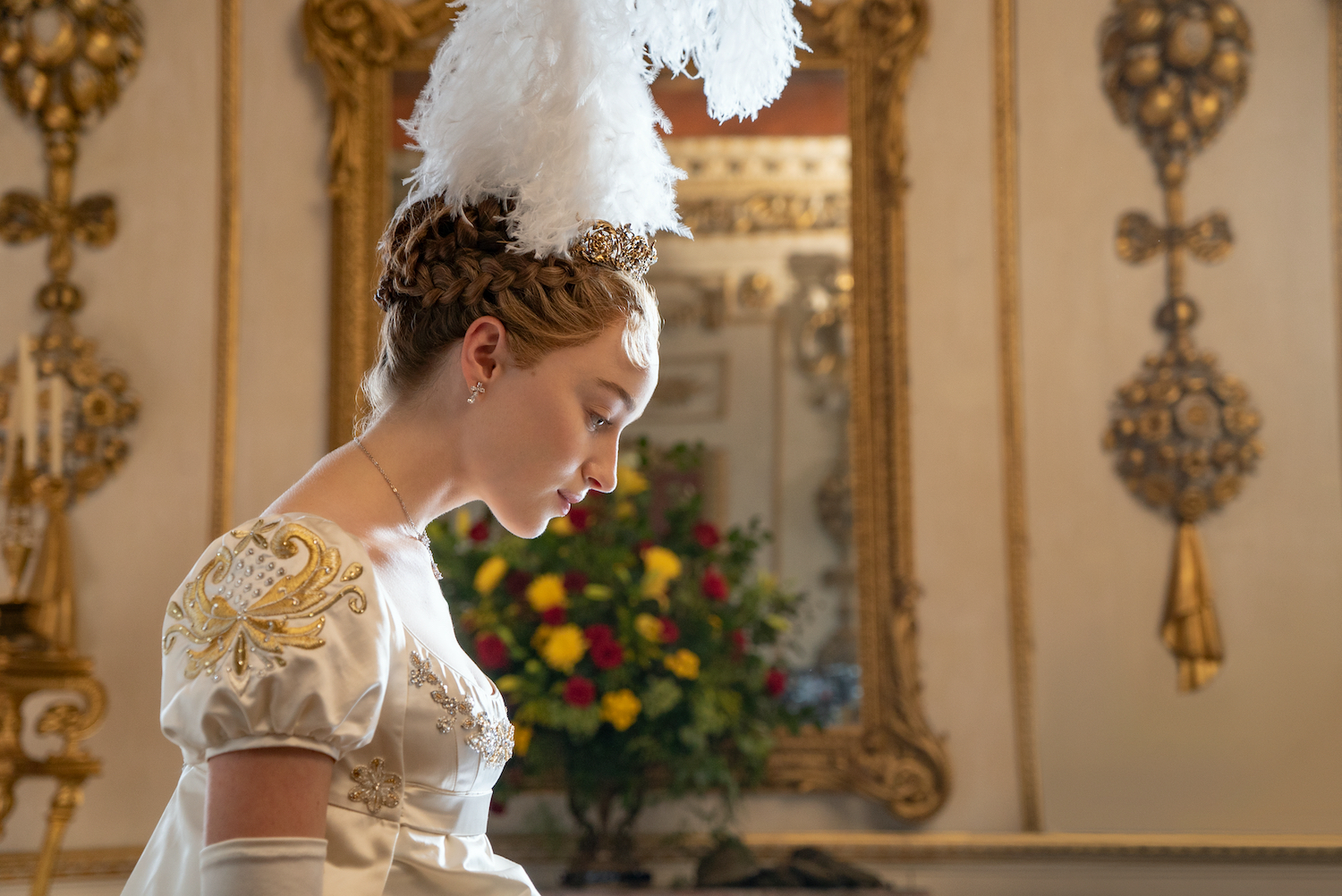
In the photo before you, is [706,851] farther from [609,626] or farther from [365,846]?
[365,846]

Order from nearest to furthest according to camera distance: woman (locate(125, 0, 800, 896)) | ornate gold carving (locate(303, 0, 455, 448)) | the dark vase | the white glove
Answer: the white glove → woman (locate(125, 0, 800, 896)) → the dark vase → ornate gold carving (locate(303, 0, 455, 448))

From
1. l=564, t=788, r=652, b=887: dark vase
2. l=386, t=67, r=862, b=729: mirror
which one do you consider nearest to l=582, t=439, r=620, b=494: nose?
l=564, t=788, r=652, b=887: dark vase

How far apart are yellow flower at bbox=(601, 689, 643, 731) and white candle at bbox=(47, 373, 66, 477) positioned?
127 centimetres

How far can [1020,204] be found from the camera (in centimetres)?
274

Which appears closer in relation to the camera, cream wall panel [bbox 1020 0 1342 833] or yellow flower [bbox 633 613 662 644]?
yellow flower [bbox 633 613 662 644]

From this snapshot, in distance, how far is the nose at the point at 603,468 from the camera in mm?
1184

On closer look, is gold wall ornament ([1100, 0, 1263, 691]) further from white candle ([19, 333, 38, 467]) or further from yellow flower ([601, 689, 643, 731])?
white candle ([19, 333, 38, 467])

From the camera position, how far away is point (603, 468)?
3.90 feet

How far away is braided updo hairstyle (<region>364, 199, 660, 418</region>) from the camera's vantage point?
3.71ft

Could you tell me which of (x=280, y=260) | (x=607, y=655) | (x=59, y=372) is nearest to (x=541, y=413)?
(x=607, y=655)

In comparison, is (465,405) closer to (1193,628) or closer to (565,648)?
(565,648)

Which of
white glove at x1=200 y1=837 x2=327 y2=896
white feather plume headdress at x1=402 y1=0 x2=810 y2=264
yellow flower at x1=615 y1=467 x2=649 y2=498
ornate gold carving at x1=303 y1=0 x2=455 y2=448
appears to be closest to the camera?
white glove at x1=200 y1=837 x2=327 y2=896

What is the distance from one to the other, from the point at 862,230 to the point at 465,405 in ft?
5.74

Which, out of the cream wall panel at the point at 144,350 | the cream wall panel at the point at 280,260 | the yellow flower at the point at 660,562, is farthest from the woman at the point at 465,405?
the cream wall panel at the point at 144,350
